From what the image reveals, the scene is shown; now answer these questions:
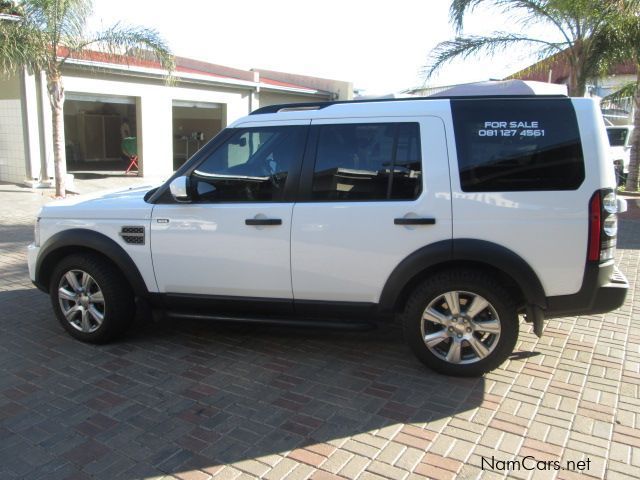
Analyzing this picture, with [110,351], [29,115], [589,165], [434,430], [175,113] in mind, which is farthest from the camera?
[175,113]

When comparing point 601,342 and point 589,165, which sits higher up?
point 589,165

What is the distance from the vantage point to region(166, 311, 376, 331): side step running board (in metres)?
4.00

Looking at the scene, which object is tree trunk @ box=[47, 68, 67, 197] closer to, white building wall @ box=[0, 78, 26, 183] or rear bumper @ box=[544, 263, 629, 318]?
white building wall @ box=[0, 78, 26, 183]

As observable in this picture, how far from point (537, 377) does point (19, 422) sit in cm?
345

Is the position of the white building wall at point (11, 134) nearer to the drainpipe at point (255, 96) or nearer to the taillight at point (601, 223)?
the drainpipe at point (255, 96)

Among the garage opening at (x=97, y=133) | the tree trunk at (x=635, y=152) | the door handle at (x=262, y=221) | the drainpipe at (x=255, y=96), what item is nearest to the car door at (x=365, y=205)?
the door handle at (x=262, y=221)

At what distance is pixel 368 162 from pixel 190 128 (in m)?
21.2

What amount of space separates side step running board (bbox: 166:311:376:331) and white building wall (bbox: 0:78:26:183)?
11.8m

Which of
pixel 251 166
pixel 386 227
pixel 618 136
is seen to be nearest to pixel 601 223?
pixel 386 227

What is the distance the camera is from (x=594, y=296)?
3.69 m

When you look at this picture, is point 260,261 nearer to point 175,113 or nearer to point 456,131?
point 456,131

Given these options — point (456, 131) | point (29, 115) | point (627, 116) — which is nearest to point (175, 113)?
point (29, 115)

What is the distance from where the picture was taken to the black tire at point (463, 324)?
378 cm

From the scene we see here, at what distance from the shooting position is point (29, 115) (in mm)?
13484
